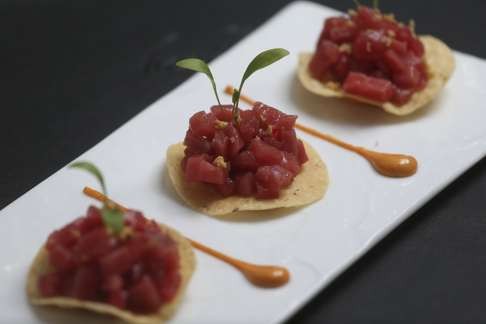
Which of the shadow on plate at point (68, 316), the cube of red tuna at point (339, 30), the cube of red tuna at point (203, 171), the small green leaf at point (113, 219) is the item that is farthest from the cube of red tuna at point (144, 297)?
the cube of red tuna at point (339, 30)

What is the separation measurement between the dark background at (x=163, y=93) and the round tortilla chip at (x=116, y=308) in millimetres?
538

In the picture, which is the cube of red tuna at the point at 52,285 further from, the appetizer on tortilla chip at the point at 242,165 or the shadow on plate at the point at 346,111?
the shadow on plate at the point at 346,111

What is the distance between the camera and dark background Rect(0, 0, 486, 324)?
351cm

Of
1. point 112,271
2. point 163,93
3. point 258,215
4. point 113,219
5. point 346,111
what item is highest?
point 113,219

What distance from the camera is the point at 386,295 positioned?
3.50m

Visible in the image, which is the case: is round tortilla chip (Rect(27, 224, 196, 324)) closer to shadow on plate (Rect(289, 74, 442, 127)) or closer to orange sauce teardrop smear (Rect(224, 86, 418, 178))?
orange sauce teardrop smear (Rect(224, 86, 418, 178))

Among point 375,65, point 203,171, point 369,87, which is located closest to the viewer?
point 203,171

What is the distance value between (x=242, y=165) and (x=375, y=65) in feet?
4.02

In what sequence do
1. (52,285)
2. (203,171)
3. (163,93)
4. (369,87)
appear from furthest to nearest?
(163,93) → (369,87) → (203,171) → (52,285)

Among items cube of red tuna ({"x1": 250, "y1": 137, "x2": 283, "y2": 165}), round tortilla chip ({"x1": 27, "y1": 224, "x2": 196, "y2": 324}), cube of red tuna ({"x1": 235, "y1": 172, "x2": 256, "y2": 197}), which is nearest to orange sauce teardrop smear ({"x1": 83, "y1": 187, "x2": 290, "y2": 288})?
round tortilla chip ({"x1": 27, "y1": 224, "x2": 196, "y2": 324})

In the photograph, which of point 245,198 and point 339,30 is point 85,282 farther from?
point 339,30

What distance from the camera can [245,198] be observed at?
3830 mm

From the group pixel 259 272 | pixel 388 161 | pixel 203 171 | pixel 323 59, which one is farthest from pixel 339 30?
pixel 259 272

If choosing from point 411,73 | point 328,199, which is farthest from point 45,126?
point 411,73
